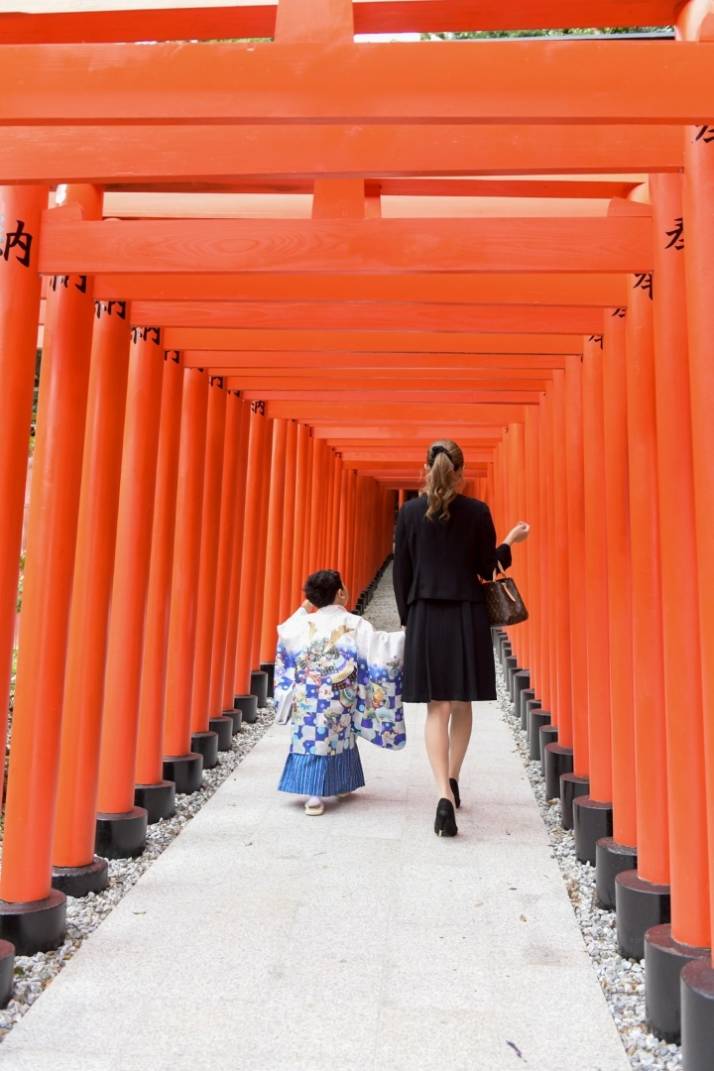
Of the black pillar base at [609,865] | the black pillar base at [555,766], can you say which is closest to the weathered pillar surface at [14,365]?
the black pillar base at [609,865]

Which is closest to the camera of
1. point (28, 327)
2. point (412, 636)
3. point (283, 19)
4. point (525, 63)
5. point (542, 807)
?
point (525, 63)

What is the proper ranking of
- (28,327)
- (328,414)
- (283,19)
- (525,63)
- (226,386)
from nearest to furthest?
(525,63) < (283,19) < (28,327) < (226,386) < (328,414)

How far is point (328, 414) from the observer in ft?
24.1

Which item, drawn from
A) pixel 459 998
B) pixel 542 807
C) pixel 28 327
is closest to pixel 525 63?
pixel 28 327

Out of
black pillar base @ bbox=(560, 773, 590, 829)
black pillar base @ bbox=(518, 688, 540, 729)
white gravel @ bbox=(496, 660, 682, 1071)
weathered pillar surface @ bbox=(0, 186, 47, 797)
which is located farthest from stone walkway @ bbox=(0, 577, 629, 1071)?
black pillar base @ bbox=(518, 688, 540, 729)

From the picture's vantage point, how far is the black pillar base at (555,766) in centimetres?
467

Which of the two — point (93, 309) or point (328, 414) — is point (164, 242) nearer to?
point (93, 309)

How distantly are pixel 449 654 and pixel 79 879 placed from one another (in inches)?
74.5

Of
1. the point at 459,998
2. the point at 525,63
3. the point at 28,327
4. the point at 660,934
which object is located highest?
the point at 525,63

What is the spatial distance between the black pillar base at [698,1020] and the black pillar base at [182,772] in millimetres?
3228

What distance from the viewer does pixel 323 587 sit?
4.61 meters

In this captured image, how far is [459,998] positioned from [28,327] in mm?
2647

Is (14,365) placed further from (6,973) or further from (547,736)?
(547,736)

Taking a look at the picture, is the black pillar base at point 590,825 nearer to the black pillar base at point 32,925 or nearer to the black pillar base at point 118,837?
the black pillar base at point 118,837
